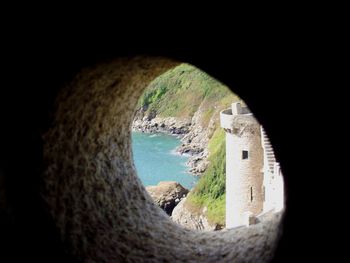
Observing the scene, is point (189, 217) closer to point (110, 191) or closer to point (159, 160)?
point (159, 160)

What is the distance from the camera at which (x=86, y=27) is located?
3.29 m

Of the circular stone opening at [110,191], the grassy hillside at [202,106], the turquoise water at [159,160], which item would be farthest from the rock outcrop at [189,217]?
the circular stone opening at [110,191]

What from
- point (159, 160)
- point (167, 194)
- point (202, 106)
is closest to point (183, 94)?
point (202, 106)

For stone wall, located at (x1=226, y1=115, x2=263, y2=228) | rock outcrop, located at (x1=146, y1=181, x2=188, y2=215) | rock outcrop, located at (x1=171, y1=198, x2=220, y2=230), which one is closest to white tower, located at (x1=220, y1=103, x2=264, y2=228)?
stone wall, located at (x1=226, y1=115, x2=263, y2=228)

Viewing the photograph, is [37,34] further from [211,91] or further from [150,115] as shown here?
[150,115]

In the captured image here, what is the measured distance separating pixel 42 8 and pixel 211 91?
1611 inches

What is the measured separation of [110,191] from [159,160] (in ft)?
127

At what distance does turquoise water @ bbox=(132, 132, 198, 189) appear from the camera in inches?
1541

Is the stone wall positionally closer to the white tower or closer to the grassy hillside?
the white tower

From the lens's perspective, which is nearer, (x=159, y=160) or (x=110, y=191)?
(x=110, y=191)

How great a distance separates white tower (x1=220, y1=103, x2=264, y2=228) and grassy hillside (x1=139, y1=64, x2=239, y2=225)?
17.4ft

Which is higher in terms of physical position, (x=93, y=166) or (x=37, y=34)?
(x=37, y=34)

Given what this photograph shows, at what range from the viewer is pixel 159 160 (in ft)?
143

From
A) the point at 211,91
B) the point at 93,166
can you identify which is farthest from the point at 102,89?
the point at 211,91
